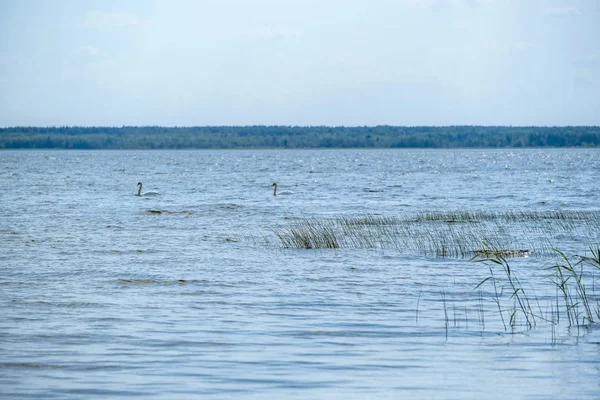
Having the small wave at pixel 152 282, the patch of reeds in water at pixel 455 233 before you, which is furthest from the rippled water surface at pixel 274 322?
the patch of reeds in water at pixel 455 233

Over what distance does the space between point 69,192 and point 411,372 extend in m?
50.4

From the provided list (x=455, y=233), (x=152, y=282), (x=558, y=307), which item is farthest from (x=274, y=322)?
(x=455, y=233)

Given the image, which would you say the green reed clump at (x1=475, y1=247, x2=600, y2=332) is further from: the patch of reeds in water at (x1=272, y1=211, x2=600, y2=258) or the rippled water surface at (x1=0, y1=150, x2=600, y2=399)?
the patch of reeds in water at (x1=272, y1=211, x2=600, y2=258)

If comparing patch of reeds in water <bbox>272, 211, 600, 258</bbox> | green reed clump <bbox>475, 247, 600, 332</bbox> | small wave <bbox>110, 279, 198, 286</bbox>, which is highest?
green reed clump <bbox>475, 247, 600, 332</bbox>

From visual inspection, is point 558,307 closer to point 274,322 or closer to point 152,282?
point 274,322

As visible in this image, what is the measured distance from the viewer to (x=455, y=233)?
83.4 feet

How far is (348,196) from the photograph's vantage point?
52.5m

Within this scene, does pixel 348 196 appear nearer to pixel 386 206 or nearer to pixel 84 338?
pixel 386 206

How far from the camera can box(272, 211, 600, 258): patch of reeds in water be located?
22125 mm

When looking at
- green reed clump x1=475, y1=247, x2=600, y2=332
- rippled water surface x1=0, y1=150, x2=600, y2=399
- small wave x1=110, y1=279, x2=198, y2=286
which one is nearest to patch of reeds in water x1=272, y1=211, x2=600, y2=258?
rippled water surface x1=0, y1=150, x2=600, y2=399

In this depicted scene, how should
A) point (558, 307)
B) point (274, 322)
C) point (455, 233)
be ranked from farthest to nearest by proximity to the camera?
1. point (455, 233)
2. point (558, 307)
3. point (274, 322)

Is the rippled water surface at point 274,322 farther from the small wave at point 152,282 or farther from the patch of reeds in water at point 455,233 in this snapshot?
the patch of reeds in water at point 455,233

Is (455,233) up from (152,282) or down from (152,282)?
up

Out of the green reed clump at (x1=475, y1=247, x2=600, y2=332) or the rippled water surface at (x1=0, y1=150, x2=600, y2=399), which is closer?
the rippled water surface at (x1=0, y1=150, x2=600, y2=399)
